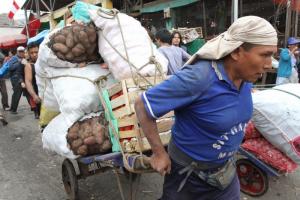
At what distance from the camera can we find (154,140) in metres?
2.01

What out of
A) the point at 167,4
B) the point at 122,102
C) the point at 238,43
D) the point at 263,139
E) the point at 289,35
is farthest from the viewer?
the point at 167,4

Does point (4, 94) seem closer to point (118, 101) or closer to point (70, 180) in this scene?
point (70, 180)

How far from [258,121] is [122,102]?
5.03ft

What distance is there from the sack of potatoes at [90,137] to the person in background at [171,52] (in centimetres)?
153

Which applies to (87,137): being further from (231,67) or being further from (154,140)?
(231,67)

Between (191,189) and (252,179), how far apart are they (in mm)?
2068

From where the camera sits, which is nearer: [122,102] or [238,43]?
[238,43]

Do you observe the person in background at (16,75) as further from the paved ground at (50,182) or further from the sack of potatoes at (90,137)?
the sack of potatoes at (90,137)

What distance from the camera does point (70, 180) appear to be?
3803 millimetres

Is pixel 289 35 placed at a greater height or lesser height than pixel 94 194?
greater

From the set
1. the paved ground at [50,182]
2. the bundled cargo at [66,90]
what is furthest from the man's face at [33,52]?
the bundled cargo at [66,90]

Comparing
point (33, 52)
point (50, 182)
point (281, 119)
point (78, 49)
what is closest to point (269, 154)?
point (281, 119)

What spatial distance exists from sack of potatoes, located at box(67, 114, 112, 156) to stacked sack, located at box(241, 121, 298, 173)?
1.64 metres

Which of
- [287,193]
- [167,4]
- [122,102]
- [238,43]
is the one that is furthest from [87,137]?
[167,4]
